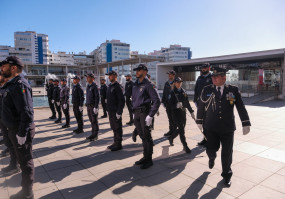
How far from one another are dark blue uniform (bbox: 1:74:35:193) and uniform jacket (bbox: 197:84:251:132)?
9.93 ft

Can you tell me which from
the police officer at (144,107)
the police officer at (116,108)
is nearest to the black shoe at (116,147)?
the police officer at (116,108)

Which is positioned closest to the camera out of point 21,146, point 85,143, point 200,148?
point 21,146

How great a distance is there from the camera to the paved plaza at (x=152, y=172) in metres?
3.23

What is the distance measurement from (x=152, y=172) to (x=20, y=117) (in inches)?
101

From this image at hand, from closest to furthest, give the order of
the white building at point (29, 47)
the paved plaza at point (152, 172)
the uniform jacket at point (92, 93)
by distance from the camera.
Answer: the paved plaza at point (152, 172) < the uniform jacket at point (92, 93) < the white building at point (29, 47)

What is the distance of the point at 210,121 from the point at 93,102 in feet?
13.3

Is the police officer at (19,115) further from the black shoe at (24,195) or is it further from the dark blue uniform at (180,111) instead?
the dark blue uniform at (180,111)

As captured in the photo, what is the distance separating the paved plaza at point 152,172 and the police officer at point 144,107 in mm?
295

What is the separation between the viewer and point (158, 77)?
34.2m

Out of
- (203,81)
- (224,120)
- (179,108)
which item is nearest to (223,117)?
(224,120)

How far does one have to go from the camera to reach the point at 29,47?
348ft

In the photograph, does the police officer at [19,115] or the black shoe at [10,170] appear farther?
the black shoe at [10,170]

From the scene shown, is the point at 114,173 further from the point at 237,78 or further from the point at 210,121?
the point at 237,78

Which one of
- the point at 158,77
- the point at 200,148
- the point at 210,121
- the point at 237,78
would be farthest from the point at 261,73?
the point at 210,121
